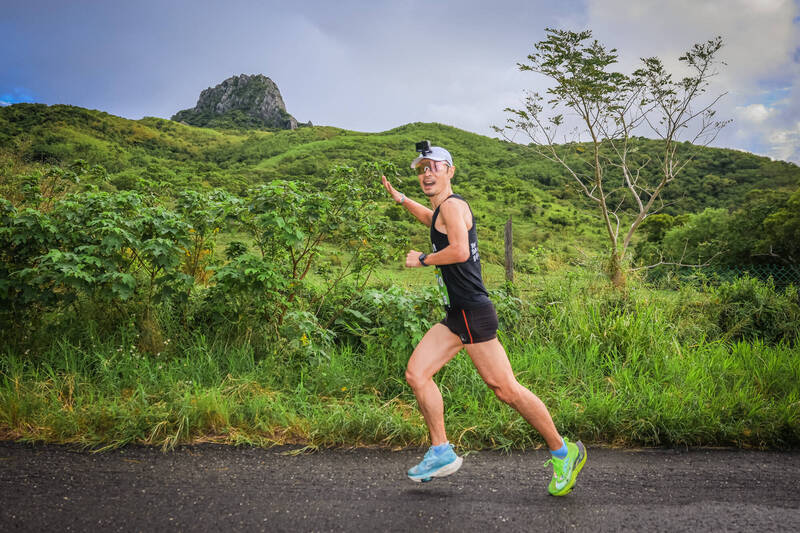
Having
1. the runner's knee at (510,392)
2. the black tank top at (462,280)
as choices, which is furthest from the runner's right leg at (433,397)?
the runner's knee at (510,392)

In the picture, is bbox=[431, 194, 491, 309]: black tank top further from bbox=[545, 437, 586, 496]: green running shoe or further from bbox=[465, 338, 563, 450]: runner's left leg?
bbox=[545, 437, 586, 496]: green running shoe

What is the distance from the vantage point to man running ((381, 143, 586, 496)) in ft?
9.61

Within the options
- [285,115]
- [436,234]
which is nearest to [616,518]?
[436,234]

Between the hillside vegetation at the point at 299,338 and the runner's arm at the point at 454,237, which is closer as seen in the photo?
the runner's arm at the point at 454,237

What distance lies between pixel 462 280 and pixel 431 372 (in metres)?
0.61

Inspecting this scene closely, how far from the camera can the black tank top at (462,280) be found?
9.77ft

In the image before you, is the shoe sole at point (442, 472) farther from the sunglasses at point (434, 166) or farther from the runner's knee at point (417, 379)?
the sunglasses at point (434, 166)

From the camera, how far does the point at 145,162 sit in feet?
Result: 95.8

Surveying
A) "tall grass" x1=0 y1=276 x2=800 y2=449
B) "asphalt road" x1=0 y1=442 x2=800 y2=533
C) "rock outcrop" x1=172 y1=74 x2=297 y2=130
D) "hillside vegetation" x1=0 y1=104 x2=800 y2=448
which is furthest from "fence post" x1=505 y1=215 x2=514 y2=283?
"rock outcrop" x1=172 y1=74 x2=297 y2=130

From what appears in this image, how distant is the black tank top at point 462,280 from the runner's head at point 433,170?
0.43 ft

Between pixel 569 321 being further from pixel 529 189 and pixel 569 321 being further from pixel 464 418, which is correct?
pixel 529 189

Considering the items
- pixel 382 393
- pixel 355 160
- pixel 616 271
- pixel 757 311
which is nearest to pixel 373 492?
pixel 382 393

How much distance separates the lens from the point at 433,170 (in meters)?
3.12

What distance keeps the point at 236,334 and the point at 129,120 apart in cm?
3948
